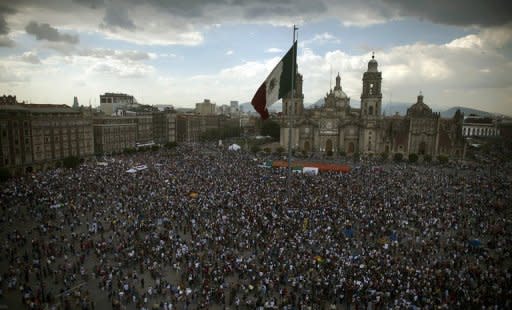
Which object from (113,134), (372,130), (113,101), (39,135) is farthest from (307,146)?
(113,101)

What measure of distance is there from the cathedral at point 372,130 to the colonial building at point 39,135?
123ft

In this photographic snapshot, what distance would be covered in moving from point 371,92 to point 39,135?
188 feet

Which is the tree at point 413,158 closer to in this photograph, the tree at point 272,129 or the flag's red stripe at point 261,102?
the tree at point 272,129

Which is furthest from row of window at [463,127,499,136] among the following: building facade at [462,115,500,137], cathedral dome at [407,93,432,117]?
cathedral dome at [407,93,432,117]

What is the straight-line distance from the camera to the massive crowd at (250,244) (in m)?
15.0

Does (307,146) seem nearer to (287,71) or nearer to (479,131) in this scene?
(287,71)

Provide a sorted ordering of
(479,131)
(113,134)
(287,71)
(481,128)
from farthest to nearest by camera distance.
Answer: (479,131), (481,128), (113,134), (287,71)

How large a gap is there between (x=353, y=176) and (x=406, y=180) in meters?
5.81

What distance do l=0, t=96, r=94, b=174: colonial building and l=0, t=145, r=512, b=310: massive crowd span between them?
12.6 meters

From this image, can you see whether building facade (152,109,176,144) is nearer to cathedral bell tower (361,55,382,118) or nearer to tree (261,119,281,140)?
tree (261,119,281,140)

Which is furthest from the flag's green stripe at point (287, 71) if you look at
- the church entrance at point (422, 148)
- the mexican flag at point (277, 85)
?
the church entrance at point (422, 148)

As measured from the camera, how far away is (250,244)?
66.4 ft

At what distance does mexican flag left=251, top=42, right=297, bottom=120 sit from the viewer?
1689cm

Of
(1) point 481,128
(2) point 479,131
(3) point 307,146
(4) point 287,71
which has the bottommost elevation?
(3) point 307,146
